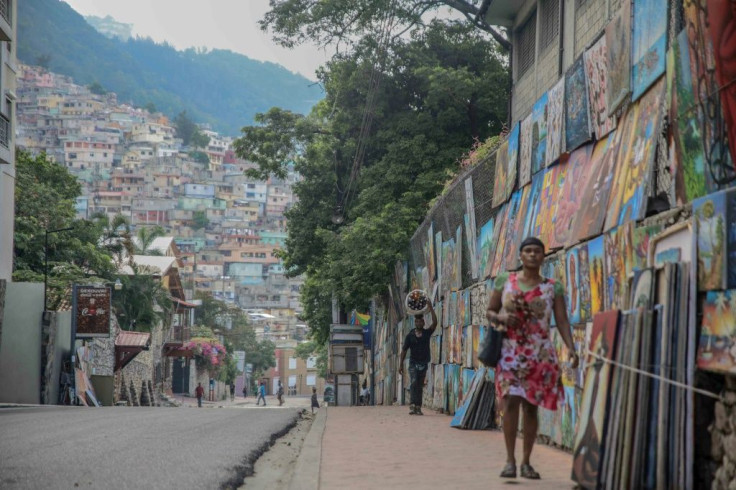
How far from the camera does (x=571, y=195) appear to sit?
10.9 m

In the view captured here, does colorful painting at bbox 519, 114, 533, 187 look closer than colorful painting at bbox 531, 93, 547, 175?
No

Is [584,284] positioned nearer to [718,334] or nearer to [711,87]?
[711,87]

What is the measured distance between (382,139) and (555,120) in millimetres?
22068

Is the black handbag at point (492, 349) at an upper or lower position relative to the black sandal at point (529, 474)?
upper

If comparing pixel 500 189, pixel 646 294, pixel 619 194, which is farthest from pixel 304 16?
pixel 646 294

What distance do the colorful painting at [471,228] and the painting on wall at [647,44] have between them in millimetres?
7783

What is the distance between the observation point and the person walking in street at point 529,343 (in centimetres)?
780

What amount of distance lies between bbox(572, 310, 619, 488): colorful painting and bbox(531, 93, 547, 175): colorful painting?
518cm

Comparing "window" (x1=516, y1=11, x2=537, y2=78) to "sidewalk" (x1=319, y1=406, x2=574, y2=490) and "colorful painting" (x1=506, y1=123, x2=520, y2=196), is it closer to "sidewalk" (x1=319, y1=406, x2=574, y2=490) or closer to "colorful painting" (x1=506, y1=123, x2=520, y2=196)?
"colorful painting" (x1=506, y1=123, x2=520, y2=196)

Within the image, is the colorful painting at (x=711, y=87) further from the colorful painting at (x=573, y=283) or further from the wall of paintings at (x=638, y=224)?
the colorful painting at (x=573, y=283)

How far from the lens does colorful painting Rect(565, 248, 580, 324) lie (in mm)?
10188

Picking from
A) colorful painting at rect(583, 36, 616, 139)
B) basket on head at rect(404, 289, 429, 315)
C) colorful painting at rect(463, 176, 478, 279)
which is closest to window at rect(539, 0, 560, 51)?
colorful painting at rect(463, 176, 478, 279)

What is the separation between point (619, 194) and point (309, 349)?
108952 mm

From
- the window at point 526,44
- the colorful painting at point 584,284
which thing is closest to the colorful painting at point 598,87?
the colorful painting at point 584,284
